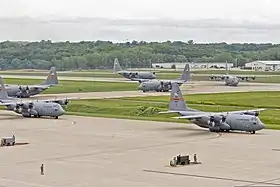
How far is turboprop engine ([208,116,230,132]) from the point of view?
260 ft

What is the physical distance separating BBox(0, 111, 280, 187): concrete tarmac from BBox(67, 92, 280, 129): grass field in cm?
1097

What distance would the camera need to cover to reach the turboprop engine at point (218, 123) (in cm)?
7938

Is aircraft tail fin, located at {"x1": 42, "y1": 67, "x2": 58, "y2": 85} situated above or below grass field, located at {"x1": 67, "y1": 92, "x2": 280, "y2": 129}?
above

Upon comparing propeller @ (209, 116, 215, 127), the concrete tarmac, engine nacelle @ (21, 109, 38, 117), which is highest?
propeller @ (209, 116, 215, 127)

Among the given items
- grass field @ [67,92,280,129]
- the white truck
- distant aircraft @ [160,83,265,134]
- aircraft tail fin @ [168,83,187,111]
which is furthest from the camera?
grass field @ [67,92,280,129]

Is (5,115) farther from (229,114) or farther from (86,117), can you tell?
(229,114)

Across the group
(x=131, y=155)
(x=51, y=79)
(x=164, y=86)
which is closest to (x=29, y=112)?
(x=131, y=155)

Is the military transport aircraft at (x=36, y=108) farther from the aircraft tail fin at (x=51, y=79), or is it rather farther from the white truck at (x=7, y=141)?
the aircraft tail fin at (x=51, y=79)

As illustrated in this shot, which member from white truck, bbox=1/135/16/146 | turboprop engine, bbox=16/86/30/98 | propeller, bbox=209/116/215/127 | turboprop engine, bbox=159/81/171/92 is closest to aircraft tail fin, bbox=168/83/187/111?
propeller, bbox=209/116/215/127

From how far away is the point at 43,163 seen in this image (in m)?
56.5

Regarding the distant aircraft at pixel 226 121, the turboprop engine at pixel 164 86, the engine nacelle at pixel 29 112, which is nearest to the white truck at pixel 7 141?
the distant aircraft at pixel 226 121

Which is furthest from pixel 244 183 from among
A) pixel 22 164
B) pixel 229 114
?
pixel 229 114

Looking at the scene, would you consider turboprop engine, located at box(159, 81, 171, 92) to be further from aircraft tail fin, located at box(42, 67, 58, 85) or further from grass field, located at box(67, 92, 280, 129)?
aircraft tail fin, located at box(42, 67, 58, 85)

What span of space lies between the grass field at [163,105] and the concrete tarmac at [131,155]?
36.0ft
